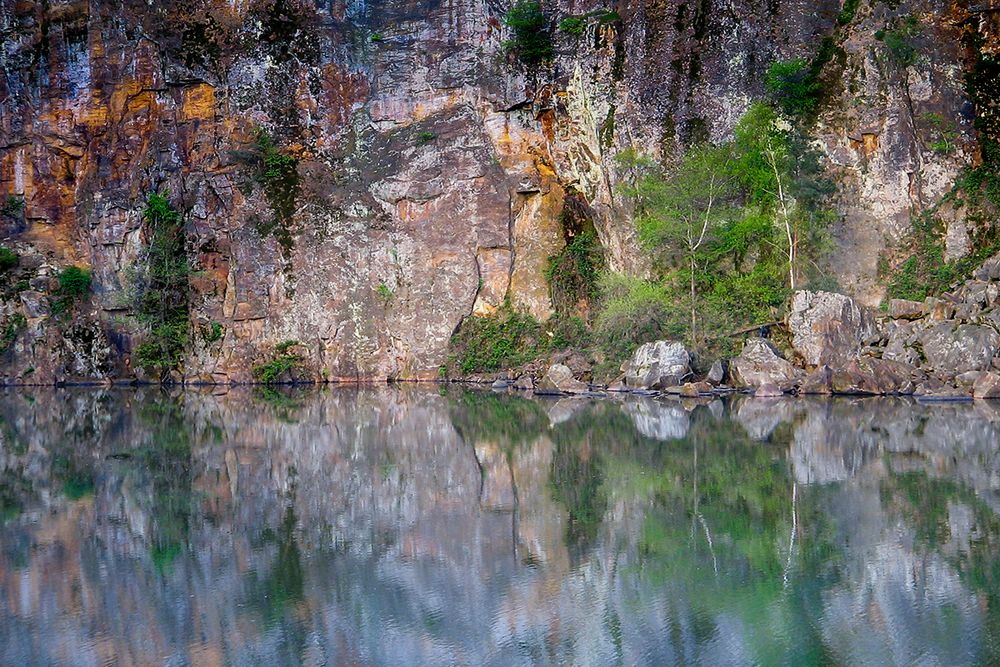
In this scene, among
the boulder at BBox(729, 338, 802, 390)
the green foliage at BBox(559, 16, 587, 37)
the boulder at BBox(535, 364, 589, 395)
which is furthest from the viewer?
the green foliage at BBox(559, 16, 587, 37)

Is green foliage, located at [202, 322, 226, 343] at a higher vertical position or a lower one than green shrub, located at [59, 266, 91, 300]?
lower

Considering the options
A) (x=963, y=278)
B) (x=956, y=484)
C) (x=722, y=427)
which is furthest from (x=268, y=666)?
(x=963, y=278)

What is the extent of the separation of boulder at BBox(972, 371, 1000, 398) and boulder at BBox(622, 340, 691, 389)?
8.58 m

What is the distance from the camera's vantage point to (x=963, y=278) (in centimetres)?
3303

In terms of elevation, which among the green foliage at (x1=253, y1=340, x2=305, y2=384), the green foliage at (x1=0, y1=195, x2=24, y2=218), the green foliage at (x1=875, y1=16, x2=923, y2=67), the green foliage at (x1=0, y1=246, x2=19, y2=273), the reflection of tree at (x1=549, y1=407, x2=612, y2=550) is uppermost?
the green foliage at (x1=875, y1=16, x2=923, y2=67)

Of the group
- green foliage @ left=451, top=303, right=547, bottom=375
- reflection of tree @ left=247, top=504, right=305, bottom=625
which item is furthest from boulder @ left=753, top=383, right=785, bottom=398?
reflection of tree @ left=247, top=504, right=305, bottom=625

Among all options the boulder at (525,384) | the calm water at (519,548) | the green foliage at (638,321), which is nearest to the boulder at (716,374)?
the green foliage at (638,321)

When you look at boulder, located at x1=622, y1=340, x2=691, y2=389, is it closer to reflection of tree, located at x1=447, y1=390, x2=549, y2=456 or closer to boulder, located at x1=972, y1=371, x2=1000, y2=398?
reflection of tree, located at x1=447, y1=390, x2=549, y2=456

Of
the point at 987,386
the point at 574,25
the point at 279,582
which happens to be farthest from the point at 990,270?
the point at 279,582

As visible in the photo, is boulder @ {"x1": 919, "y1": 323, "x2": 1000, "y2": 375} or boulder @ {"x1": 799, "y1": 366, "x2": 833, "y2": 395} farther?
boulder @ {"x1": 799, "y1": 366, "x2": 833, "y2": 395}

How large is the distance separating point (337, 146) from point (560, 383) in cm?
1621

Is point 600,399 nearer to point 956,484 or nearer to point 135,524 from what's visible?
point 956,484

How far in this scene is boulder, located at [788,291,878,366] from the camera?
3170 cm

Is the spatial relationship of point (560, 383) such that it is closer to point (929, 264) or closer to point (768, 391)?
point (768, 391)
